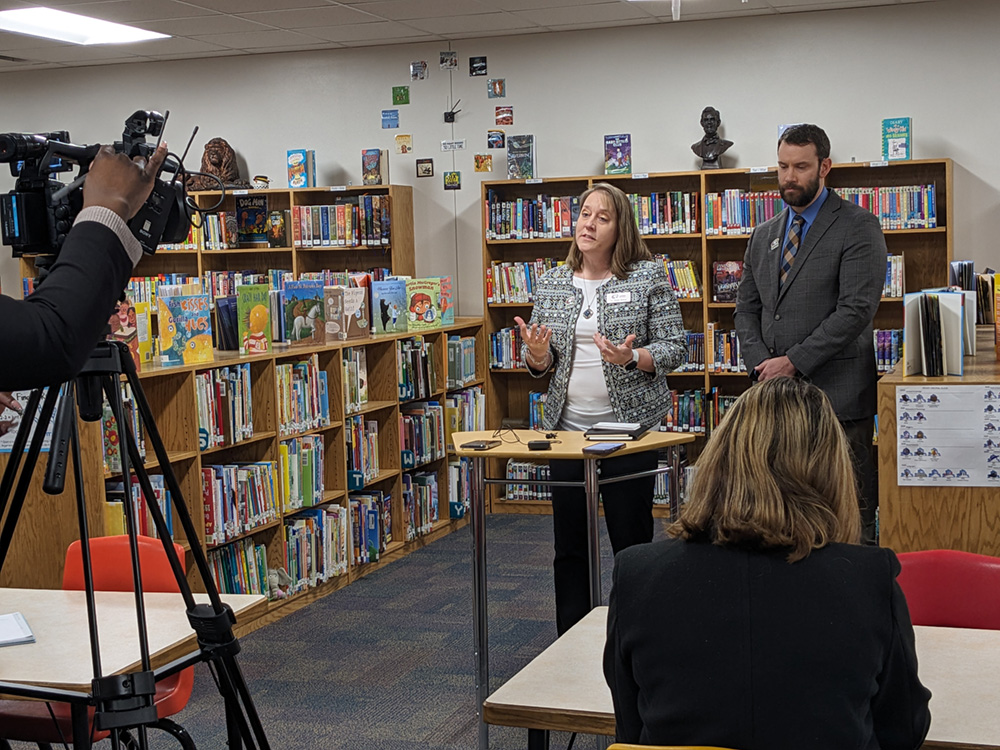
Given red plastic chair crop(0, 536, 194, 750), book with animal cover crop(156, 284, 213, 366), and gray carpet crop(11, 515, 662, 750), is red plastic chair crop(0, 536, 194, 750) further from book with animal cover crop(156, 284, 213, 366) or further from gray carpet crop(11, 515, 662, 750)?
book with animal cover crop(156, 284, 213, 366)

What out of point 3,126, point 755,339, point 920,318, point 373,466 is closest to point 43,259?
point 920,318

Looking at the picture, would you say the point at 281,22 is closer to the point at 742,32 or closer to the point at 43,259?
the point at 742,32

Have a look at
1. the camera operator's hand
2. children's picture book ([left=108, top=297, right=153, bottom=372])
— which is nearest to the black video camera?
the camera operator's hand

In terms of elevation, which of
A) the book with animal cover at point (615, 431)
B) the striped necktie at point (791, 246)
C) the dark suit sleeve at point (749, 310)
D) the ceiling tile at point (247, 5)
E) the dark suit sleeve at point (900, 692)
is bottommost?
the dark suit sleeve at point (900, 692)

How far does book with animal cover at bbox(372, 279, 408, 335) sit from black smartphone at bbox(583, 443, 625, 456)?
9.18 feet

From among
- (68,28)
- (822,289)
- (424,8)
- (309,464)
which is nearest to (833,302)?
(822,289)

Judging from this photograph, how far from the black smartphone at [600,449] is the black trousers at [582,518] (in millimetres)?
275

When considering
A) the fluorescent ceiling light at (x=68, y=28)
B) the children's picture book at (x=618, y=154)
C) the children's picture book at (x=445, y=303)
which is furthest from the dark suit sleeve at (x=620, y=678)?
the fluorescent ceiling light at (x=68, y=28)

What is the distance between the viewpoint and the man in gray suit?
4078 mm

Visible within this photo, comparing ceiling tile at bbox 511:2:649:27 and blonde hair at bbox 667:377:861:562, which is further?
ceiling tile at bbox 511:2:649:27

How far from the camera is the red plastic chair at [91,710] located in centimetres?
260

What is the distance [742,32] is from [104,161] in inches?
240

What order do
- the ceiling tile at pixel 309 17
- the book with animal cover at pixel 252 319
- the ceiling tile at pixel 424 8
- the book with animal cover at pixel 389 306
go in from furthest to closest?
1. the ceiling tile at pixel 309 17
2. the ceiling tile at pixel 424 8
3. the book with animal cover at pixel 389 306
4. the book with animal cover at pixel 252 319

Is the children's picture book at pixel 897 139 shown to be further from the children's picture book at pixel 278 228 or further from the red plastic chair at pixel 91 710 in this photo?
the red plastic chair at pixel 91 710
